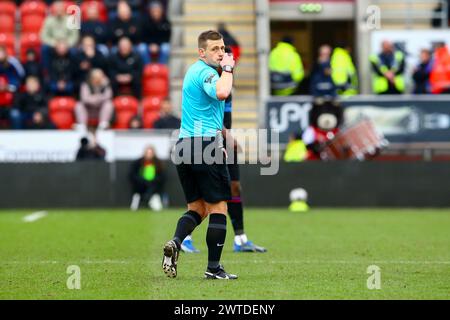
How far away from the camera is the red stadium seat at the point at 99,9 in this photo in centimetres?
2623

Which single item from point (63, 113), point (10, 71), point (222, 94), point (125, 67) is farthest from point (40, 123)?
point (222, 94)

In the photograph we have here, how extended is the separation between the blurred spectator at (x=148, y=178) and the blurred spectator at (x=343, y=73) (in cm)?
422

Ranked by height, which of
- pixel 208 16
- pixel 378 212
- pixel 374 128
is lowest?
pixel 378 212

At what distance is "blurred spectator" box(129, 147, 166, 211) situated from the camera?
73.9ft

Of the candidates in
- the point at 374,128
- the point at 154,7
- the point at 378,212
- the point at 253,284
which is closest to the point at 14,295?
the point at 253,284

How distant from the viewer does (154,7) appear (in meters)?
25.3

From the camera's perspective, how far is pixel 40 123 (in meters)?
23.4

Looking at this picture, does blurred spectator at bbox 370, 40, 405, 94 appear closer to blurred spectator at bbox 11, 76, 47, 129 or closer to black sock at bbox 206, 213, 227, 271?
blurred spectator at bbox 11, 76, 47, 129

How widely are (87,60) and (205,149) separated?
48.0 feet

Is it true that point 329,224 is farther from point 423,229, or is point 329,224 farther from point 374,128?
point 374,128

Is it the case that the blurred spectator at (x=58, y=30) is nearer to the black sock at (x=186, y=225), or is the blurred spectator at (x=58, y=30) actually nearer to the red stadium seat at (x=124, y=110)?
the red stadium seat at (x=124, y=110)

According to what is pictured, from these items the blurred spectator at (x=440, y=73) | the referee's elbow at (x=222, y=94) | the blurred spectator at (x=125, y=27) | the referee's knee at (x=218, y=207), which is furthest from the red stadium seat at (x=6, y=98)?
the referee's elbow at (x=222, y=94)
